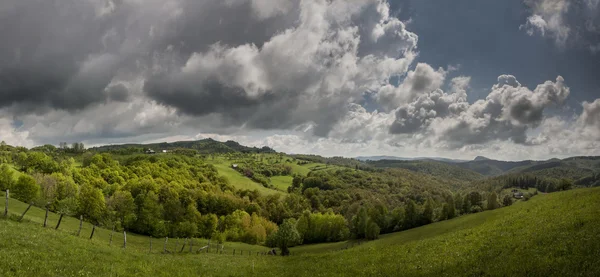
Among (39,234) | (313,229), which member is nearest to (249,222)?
(313,229)

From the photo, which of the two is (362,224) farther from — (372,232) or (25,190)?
(25,190)

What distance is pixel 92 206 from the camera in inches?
3679

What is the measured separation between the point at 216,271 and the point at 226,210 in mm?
130353

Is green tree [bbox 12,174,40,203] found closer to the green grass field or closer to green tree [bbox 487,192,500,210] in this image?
the green grass field

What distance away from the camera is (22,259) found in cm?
1814

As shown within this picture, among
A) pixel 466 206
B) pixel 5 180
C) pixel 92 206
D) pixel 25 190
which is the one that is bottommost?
pixel 92 206

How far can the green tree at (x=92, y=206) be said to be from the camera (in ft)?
304

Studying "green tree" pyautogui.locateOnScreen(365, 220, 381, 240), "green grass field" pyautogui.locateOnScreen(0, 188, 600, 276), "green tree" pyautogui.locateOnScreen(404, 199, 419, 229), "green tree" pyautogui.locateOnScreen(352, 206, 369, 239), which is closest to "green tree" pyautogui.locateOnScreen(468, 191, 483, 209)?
"green tree" pyautogui.locateOnScreen(404, 199, 419, 229)

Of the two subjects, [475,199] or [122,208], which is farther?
[475,199]

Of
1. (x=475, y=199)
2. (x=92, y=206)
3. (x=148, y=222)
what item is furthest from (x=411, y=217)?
(x=92, y=206)

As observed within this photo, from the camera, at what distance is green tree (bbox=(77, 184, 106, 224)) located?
9256cm

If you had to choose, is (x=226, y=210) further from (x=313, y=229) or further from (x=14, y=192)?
(x=14, y=192)

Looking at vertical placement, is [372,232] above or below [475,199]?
below

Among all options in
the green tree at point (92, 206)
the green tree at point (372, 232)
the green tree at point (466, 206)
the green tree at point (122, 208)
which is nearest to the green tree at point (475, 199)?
the green tree at point (466, 206)
